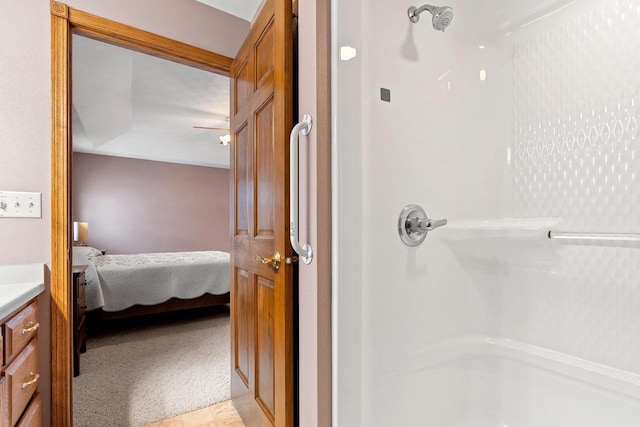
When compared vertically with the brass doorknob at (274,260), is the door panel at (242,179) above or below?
above

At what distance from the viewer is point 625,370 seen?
1.20 m

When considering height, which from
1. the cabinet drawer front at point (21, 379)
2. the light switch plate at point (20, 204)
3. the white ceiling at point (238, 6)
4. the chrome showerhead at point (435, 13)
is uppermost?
the white ceiling at point (238, 6)

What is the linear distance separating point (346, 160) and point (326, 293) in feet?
1.44

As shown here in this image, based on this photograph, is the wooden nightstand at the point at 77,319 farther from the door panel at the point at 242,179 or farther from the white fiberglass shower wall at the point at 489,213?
the white fiberglass shower wall at the point at 489,213

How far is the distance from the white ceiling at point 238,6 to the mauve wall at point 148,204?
4.84 metres

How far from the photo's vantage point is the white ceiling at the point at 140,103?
8.35 feet

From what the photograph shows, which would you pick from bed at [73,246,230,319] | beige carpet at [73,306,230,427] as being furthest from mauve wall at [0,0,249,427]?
bed at [73,246,230,319]

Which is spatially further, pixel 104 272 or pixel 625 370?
pixel 104 272

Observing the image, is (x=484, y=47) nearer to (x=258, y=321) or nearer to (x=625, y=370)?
(x=625, y=370)

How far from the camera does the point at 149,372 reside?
2305 millimetres

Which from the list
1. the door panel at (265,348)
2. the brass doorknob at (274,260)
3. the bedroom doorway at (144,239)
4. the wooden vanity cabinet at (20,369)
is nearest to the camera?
the wooden vanity cabinet at (20,369)

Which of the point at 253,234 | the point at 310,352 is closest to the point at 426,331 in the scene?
the point at 310,352

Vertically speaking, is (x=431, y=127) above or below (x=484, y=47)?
below

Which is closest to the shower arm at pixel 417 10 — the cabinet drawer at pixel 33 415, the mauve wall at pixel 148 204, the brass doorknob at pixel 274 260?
the brass doorknob at pixel 274 260
